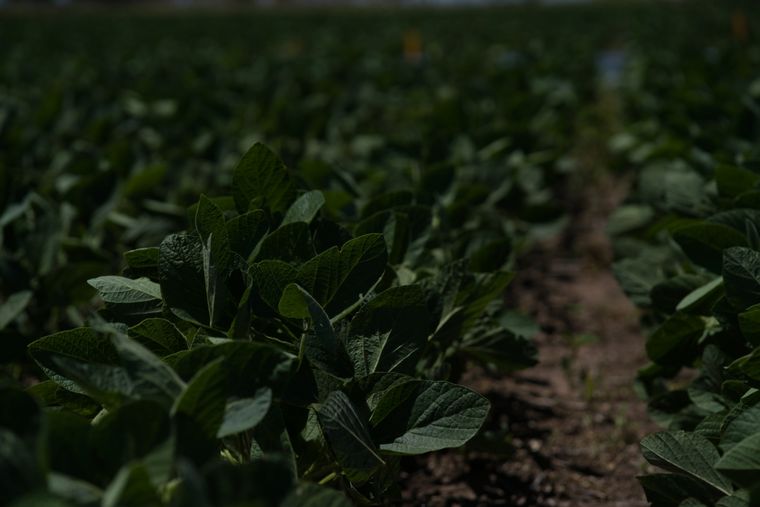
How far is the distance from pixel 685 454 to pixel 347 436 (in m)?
0.58

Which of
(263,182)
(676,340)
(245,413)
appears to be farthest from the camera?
(676,340)

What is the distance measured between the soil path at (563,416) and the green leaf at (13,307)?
3.62 ft

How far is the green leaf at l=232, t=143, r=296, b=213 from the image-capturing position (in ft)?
5.96

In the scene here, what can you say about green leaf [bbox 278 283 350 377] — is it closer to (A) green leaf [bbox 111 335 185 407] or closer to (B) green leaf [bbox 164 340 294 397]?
(B) green leaf [bbox 164 340 294 397]

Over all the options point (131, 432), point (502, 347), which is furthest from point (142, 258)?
point (502, 347)

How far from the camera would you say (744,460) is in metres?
1.19

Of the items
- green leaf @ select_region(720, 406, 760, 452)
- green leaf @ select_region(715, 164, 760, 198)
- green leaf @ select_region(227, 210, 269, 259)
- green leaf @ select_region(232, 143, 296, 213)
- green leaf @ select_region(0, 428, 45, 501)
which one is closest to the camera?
green leaf @ select_region(0, 428, 45, 501)

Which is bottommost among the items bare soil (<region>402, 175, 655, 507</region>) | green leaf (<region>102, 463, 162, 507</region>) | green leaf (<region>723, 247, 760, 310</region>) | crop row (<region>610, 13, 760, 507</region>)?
bare soil (<region>402, 175, 655, 507</region>)

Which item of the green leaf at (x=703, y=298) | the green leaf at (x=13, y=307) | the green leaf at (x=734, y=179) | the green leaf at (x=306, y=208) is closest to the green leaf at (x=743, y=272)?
the green leaf at (x=703, y=298)

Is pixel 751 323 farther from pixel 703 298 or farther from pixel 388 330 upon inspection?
pixel 388 330

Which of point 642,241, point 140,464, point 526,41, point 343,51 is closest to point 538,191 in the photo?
point 642,241

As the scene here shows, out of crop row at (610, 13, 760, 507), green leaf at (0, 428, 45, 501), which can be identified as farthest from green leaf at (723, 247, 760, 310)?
green leaf at (0, 428, 45, 501)

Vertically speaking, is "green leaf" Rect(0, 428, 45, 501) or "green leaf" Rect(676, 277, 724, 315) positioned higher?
"green leaf" Rect(0, 428, 45, 501)

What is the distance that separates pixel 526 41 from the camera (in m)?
11.6
